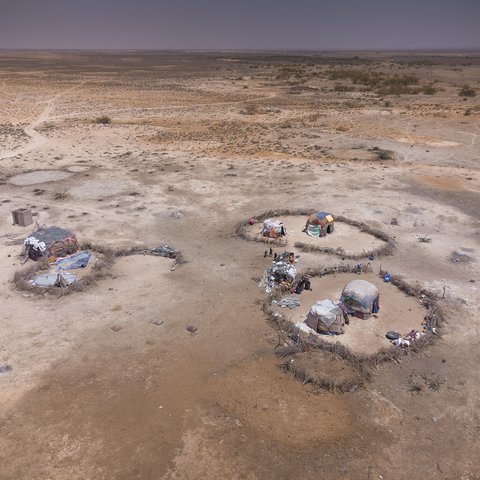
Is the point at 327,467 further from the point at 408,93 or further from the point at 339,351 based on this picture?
the point at 408,93

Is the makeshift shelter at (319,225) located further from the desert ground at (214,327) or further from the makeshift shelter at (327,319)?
the makeshift shelter at (327,319)

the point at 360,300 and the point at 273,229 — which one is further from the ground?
the point at 360,300

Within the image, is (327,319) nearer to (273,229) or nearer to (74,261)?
(273,229)

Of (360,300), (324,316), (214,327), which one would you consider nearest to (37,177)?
(214,327)

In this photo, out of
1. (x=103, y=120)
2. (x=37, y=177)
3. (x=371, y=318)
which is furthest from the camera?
(x=103, y=120)

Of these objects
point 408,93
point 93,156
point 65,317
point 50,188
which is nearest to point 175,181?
point 50,188

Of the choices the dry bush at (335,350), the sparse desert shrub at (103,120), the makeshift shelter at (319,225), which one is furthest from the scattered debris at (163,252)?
the sparse desert shrub at (103,120)

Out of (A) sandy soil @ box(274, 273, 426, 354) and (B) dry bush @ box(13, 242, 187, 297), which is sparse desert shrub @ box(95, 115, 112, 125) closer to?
(B) dry bush @ box(13, 242, 187, 297)
